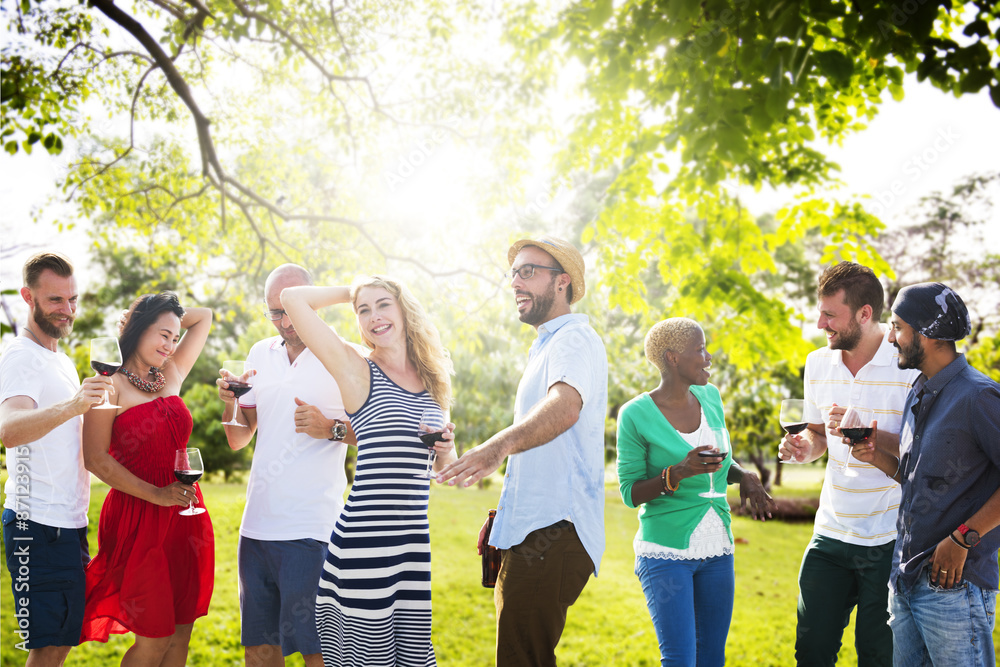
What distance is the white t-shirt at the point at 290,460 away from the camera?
341cm

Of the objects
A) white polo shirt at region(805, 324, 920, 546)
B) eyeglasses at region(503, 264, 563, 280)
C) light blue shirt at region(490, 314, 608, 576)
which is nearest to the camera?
light blue shirt at region(490, 314, 608, 576)

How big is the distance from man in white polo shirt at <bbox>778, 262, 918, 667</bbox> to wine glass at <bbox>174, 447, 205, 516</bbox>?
3.00m

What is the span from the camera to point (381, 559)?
268 cm

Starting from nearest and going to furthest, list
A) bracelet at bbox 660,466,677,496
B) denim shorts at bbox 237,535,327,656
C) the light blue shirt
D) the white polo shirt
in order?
the light blue shirt
bracelet at bbox 660,466,677,496
the white polo shirt
denim shorts at bbox 237,535,327,656

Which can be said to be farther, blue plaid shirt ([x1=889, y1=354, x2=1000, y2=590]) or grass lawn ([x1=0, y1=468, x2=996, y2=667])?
grass lawn ([x1=0, y1=468, x2=996, y2=667])

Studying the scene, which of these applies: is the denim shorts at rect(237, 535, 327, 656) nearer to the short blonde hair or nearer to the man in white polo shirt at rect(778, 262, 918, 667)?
the short blonde hair

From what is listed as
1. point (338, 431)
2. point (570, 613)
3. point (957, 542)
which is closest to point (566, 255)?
point (338, 431)

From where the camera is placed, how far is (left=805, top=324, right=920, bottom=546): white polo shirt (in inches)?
128

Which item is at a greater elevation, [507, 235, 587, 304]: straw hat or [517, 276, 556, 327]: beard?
[507, 235, 587, 304]: straw hat

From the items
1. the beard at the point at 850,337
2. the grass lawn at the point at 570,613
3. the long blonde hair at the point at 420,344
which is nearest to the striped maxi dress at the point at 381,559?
the long blonde hair at the point at 420,344

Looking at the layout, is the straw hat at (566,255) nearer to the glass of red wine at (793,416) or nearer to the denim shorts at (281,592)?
the glass of red wine at (793,416)

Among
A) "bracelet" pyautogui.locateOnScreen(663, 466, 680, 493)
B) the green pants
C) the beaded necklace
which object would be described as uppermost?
the beaded necklace

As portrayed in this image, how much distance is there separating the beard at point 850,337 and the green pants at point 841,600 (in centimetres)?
99

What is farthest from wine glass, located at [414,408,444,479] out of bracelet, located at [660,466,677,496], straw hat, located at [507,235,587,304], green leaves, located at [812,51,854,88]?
green leaves, located at [812,51,854,88]
